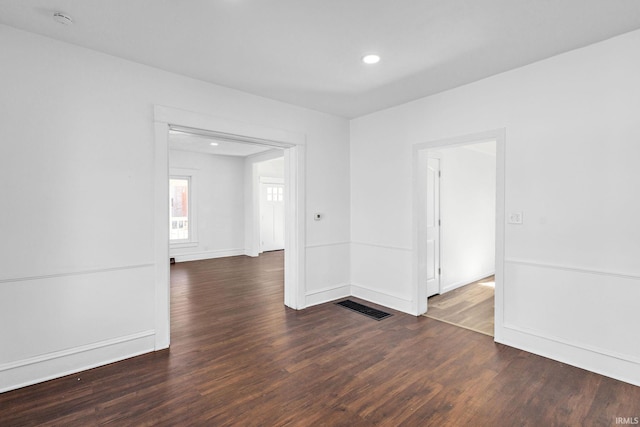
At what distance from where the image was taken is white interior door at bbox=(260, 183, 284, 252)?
9.23 m

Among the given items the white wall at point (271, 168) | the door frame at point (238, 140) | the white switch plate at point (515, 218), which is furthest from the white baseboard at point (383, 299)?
the white wall at point (271, 168)

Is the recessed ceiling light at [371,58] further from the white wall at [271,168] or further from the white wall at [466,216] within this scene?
the white wall at [271,168]

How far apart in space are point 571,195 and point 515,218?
0.48m

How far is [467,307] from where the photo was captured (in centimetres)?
420

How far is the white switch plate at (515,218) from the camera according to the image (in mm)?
3038

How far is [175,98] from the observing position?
3.12 metres

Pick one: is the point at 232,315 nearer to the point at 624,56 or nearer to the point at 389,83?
the point at 389,83

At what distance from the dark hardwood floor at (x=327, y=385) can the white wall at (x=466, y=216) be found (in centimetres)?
168

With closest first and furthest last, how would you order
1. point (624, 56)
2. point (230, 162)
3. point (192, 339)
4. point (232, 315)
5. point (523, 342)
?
point (624, 56) → point (523, 342) → point (192, 339) → point (232, 315) → point (230, 162)

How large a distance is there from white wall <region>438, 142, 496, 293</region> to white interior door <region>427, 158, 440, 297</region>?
0.28ft

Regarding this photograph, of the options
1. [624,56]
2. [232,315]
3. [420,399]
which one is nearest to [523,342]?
[420,399]

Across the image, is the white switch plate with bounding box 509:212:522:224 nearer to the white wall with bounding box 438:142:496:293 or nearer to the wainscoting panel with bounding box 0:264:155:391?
the white wall with bounding box 438:142:496:293

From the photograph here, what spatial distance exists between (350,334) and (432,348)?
83cm

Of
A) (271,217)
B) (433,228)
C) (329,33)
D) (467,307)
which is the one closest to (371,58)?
(329,33)
